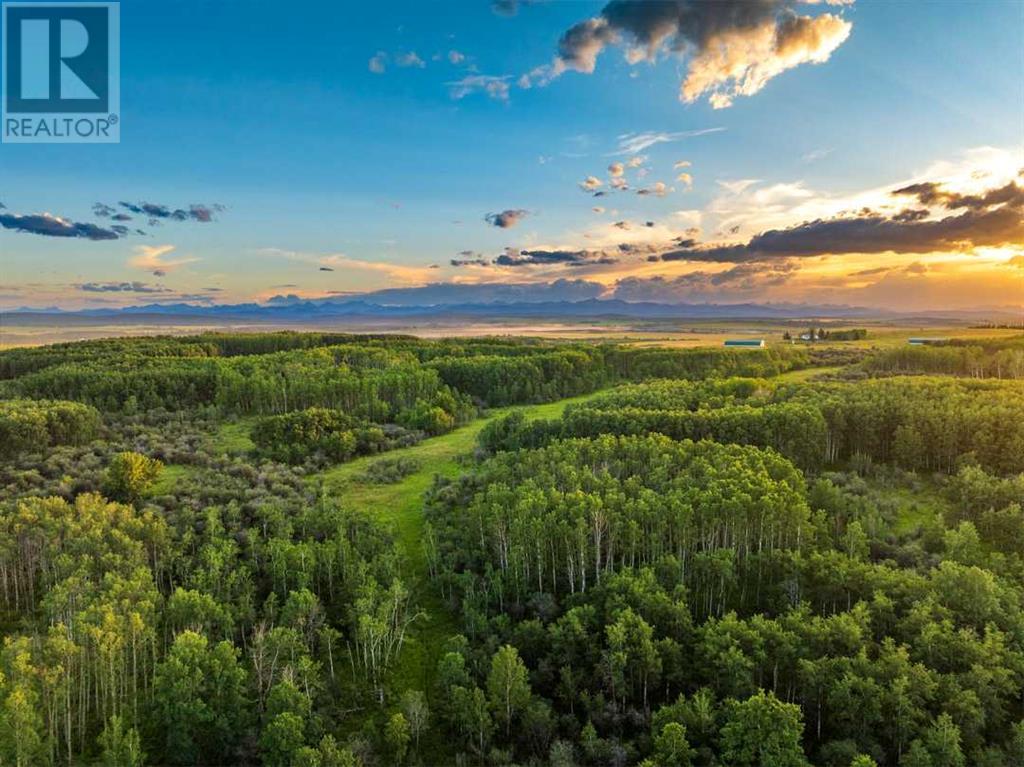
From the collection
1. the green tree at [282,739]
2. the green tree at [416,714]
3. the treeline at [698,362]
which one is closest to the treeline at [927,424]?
the treeline at [698,362]

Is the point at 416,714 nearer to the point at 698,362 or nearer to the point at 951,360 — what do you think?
the point at 698,362

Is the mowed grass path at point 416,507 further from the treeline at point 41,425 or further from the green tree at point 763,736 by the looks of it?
the treeline at point 41,425

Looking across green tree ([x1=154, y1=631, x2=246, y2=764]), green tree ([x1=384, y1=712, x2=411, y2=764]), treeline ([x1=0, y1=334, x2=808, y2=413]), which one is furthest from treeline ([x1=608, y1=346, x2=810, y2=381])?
green tree ([x1=154, y1=631, x2=246, y2=764])

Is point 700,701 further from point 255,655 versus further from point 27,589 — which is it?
point 27,589

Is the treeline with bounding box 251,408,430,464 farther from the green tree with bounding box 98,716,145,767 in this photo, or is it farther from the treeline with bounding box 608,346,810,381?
the treeline with bounding box 608,346,810,381

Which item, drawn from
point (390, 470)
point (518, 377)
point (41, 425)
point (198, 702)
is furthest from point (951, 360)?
point (41, 425)
